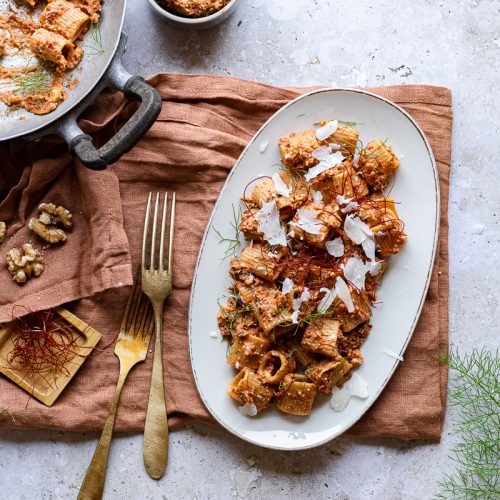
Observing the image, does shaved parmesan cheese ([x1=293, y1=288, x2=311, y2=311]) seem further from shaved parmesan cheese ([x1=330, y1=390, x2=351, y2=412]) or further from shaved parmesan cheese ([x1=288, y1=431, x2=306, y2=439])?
shaved parmesan cheese ([x1=288, y1=431, x2=306, y2=439])

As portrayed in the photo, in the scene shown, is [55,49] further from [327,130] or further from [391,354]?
[391,354]

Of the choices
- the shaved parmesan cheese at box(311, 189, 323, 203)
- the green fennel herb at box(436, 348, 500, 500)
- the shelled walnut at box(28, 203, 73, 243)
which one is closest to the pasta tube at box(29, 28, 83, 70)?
the shelled walnut at box(28, 203, 73, 243)

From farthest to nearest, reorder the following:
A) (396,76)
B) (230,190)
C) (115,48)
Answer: (396,76), (230,190), (115,48)

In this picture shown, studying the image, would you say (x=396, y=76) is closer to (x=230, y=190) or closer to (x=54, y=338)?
(x=230, y=190)

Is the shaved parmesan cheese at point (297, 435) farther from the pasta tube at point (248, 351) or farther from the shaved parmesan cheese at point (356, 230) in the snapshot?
the shaved parmesan cheese at point (356, 230)

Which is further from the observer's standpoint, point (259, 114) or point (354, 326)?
point (259, 114)

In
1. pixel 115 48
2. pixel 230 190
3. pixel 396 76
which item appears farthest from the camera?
pixel 396 76

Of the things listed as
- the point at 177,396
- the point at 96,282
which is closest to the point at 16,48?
the point at 96,282
